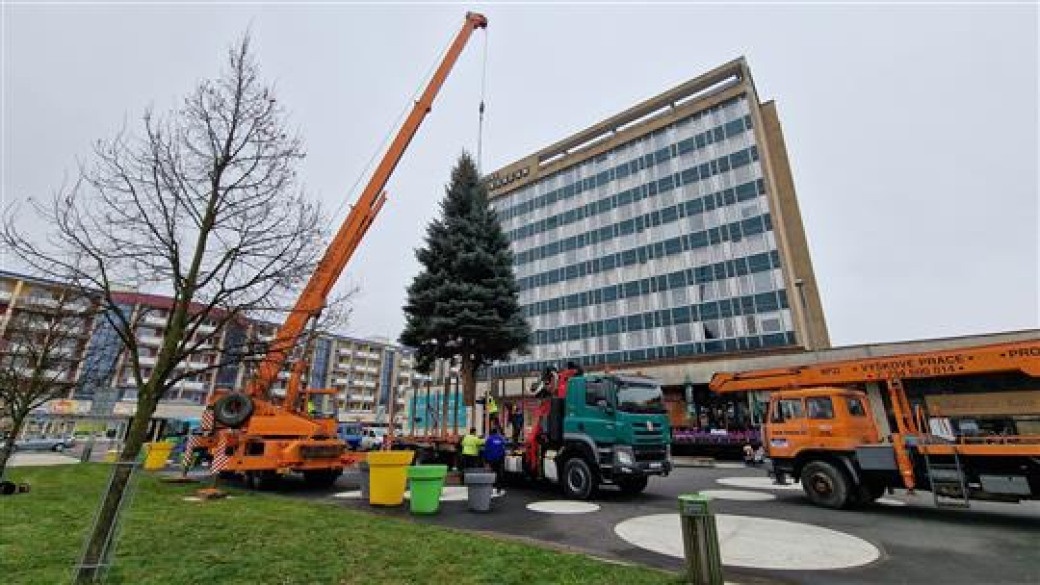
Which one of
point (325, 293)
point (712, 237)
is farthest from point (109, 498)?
point (712, 237)

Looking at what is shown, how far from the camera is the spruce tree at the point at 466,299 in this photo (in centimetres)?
1981

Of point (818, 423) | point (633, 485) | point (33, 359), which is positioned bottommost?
point (633, 485)

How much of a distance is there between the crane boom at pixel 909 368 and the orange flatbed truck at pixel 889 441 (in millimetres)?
18

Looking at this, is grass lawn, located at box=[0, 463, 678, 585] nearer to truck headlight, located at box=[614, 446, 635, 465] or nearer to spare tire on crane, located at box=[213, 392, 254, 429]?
spare tire on crane, located at box=[213, 392, 254, 429]

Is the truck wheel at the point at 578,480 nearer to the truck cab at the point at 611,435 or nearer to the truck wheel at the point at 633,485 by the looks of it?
the truck cab at the point at 611,435

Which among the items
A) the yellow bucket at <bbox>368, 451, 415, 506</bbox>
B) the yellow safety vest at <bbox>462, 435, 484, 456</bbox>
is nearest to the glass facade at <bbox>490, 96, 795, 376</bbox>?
the yellow safety vest at <bbox>462, 435, 484, 456</bbox>

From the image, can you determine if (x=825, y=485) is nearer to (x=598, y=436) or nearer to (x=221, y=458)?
(x=598, y=436)

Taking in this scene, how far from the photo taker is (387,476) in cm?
1029

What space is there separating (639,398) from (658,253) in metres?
34.1

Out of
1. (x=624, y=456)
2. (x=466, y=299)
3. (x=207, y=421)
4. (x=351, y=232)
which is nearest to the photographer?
(x=624, y=456)

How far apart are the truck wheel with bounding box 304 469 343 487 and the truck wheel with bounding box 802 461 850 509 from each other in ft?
42.0

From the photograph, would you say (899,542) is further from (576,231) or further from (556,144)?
(556,144)

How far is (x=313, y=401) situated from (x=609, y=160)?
43.5 m

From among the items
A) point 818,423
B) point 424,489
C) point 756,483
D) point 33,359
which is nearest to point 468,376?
point 424,489
